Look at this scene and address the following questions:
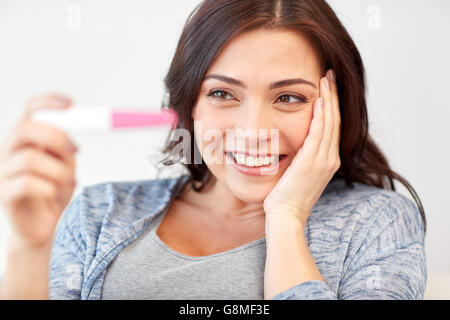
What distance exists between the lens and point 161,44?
1.21 m

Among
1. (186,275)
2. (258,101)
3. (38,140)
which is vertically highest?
(258,101)

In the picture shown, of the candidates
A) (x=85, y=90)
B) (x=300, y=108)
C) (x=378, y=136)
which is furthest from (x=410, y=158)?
(x=85, y=90)

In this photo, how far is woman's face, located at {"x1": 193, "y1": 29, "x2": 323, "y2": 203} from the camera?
1.05m

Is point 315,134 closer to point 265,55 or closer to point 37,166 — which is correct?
point 265,55

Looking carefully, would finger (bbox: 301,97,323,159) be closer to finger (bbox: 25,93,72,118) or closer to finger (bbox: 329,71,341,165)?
finger (bbox: 329,71,341,165)

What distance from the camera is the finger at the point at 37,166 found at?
2.86 ft

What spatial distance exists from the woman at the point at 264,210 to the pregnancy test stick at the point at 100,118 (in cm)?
4

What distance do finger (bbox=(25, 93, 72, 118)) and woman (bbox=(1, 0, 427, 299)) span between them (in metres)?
0.02

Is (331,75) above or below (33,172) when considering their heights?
above

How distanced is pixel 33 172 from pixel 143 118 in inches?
14.2

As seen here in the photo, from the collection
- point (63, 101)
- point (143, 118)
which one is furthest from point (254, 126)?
point (63, 101)

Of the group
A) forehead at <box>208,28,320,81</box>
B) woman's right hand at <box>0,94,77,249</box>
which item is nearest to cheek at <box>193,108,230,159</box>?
forehead at <box>208,28,320,81</box>

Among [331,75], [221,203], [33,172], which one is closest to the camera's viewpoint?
[33,172]

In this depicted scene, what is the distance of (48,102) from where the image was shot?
3.43 ft
